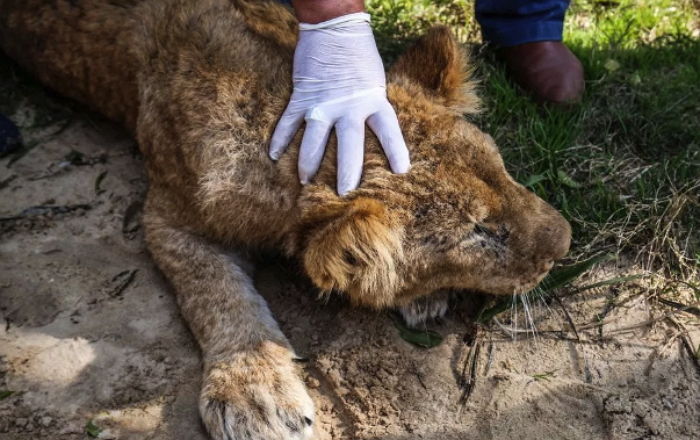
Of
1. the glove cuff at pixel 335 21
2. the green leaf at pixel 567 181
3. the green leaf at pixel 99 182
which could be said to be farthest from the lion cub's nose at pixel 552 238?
the green leaf at pixel 99 182

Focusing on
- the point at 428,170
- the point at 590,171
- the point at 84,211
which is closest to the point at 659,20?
the point at 590,171

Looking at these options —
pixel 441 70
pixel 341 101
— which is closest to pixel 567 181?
pixel 441 70

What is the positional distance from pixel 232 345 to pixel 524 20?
112 inches

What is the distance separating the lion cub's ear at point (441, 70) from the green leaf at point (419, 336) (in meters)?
1.05

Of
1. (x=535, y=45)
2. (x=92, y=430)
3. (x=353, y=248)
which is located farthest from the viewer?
(x=535, y=45)

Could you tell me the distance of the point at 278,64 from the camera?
3.24 meters

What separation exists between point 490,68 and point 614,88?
786 mm

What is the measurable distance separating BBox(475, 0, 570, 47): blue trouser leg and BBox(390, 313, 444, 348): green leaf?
2210mm

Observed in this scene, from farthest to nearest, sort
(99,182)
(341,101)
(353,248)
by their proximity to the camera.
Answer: (99,182)
(341,101)
(353,248)

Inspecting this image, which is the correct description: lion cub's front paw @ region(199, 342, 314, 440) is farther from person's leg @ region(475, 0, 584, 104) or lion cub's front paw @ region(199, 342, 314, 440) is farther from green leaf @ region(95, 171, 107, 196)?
person's leg @ region(475, 0, 584, 104)

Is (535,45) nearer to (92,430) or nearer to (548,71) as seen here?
(548,71)

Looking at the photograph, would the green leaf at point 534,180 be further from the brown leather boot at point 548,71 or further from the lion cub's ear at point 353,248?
the lion cub's ear at point 353,248

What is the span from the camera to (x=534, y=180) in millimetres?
3668

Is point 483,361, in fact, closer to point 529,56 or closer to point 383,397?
point 383,397
